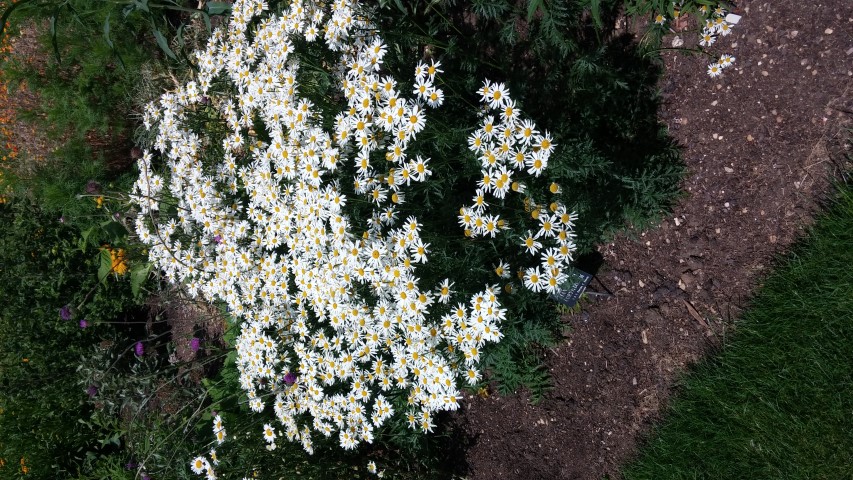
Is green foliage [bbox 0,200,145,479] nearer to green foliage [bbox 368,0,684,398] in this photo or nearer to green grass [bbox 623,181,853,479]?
green foliage [bbox 368,0,684,398]

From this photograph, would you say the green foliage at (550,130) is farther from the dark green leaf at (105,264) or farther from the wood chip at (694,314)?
the dark green leaf at (105,264)

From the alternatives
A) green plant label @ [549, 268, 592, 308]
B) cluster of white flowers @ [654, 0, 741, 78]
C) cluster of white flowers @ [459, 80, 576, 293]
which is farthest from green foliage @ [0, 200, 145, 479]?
cluster of white flowers @ [654, 0, 741, 78]

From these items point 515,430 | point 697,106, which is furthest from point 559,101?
point 515,430

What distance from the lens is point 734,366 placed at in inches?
124

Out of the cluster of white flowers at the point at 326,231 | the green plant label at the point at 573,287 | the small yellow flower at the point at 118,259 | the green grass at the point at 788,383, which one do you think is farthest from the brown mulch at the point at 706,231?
the small yellow flower at the point at 118,259

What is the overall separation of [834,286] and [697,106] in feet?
4.36

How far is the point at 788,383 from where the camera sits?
9.65 feet

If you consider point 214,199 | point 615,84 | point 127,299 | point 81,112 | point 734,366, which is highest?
point 81,112

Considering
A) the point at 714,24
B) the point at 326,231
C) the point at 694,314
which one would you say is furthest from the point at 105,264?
the point at 714,24

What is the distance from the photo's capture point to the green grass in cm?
280

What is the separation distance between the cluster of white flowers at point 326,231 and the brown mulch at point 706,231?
2.96 ft

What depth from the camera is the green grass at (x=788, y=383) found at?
280 centimetres

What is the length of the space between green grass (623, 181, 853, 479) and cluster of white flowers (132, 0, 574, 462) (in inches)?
53.2

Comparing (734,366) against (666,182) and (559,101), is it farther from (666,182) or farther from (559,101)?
(559,101)
